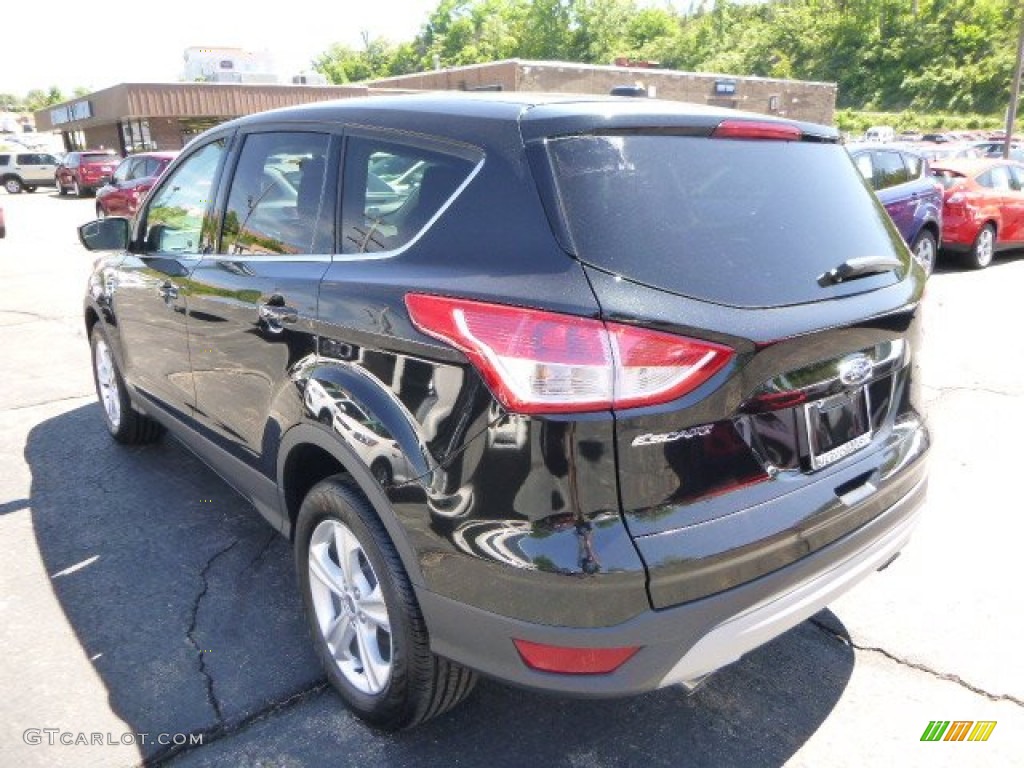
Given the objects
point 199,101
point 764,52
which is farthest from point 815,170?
point 764,52

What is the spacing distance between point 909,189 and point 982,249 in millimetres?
2359

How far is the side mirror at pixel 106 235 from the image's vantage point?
4.11 metres

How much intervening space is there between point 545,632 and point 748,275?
1.01m

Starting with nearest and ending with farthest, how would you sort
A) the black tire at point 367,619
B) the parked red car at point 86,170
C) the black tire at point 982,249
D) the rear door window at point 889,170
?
the black tire at point 367,619
the rear door window at point 889,170
the black tire at point 982,249
the parked red car at point 86,170

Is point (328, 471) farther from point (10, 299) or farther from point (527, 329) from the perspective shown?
point (10, 299)

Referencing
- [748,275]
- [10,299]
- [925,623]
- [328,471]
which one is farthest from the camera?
[10,299]

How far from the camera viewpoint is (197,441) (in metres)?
3.55

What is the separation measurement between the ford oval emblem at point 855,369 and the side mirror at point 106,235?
3623mm

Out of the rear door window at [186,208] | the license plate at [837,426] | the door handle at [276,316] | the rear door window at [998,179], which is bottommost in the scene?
the rear door window at [998,179]

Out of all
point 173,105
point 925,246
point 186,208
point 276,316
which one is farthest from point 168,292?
point 173,105

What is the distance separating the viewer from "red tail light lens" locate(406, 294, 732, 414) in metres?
1.76

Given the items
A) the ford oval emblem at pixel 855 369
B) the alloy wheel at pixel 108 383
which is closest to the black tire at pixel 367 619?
the ford oval emblem at pixel 855 369

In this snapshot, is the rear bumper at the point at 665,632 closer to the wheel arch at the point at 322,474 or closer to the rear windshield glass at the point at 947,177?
the wheel arch at the point at 322,474

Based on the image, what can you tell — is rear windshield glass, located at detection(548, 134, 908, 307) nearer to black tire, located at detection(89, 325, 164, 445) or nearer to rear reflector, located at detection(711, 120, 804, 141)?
rear reflector, located at detection(711, 120, 804, 141)
